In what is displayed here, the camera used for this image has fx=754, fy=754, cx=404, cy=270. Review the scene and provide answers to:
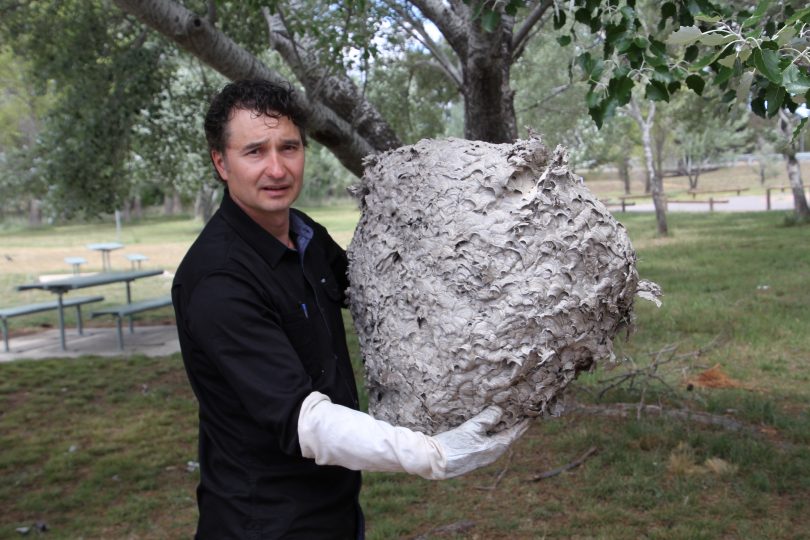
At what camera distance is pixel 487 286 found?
2176 millimetres

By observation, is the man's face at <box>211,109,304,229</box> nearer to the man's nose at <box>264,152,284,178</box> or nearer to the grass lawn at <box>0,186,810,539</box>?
the man's nose at <box>264,152,284,178</box>

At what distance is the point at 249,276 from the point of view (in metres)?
2.00

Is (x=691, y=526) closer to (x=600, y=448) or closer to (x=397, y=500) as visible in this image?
(x=600, y=448)

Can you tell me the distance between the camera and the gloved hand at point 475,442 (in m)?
1.92

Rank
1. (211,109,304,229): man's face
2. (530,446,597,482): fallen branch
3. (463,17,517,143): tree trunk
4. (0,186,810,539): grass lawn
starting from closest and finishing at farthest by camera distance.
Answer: (211,109,304,229): man's face < (0,186,810,539): grass lawn < (463,17,517,143): tree trunk < (530,446,597,482): fallen branch

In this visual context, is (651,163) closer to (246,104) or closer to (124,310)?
(124,310)

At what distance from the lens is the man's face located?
2068 millimetres

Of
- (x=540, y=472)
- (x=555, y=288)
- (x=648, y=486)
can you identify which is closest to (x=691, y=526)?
(x=648, y=486)

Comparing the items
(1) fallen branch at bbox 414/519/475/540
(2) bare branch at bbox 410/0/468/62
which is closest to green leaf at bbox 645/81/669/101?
(1) fallen branch at bbox 414/519/475/540

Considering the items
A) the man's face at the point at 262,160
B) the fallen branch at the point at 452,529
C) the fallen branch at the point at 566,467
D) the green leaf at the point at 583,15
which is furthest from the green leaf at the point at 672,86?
the fallen branch at the point at 566,467

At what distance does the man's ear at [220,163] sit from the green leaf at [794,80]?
1.69m

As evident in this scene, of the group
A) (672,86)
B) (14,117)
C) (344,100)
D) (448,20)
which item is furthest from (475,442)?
(14,117)

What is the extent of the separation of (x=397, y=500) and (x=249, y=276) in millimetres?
3483

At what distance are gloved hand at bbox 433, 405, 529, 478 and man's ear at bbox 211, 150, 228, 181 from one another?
95cm
